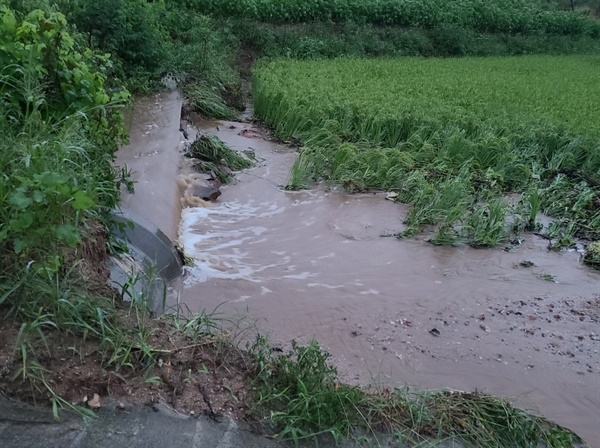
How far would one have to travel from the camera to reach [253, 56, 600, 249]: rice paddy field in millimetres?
5648

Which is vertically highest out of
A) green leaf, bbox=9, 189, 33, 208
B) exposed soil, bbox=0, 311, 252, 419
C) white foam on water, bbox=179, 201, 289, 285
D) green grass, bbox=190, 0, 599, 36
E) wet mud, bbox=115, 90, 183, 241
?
green grass, bbox=190, 0, 599, 36

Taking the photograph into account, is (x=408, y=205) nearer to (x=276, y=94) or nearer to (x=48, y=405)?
(x=276, y=94)

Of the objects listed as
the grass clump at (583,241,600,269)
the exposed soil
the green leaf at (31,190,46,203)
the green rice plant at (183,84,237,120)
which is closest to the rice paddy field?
the grass clump at (583,241,600,269)

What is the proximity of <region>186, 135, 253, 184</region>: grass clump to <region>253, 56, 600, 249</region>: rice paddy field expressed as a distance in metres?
0.78

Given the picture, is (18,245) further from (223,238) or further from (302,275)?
(223,238)

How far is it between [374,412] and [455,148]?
4834 millimetres

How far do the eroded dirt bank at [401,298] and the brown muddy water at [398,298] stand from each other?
0.01m

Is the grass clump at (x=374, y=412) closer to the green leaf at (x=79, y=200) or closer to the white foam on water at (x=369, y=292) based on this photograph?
the green leaf at (x=79, y=200)

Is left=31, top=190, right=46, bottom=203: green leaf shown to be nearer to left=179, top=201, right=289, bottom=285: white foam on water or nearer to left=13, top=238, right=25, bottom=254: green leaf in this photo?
left=13, top=238, right=25, bottom=254: green leaf

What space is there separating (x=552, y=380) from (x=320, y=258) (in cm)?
201

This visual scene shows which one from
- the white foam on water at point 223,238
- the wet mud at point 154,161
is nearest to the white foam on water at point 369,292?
the white foam on water at point 223,238

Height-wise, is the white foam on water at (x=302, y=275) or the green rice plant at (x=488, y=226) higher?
the green rice plant at (x=488, y=226)

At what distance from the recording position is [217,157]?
6.88m

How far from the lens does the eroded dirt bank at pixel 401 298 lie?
3.44 metres
